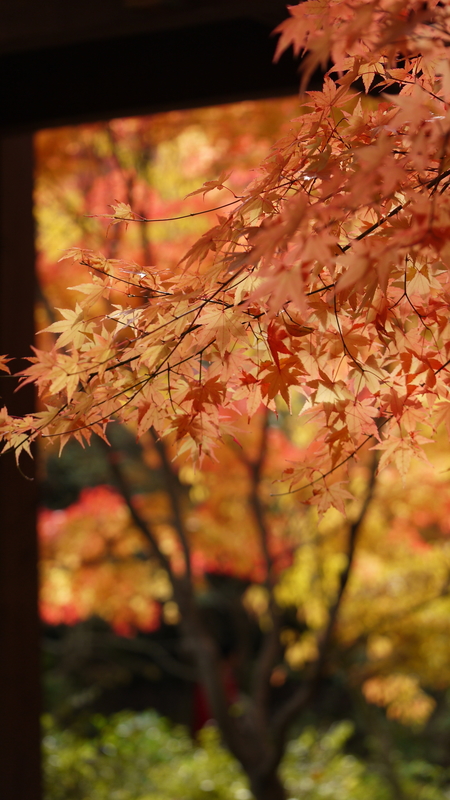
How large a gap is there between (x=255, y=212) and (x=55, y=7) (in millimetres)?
1318

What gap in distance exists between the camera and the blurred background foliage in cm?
457

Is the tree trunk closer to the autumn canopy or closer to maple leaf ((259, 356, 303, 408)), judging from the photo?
the autumn canopy

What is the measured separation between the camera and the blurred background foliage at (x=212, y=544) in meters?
4.57

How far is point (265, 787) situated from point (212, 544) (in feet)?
5.03

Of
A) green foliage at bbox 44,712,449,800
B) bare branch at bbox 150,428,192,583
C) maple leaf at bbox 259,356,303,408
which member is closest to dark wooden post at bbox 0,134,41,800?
bare branch at bbox 150,428,192,583

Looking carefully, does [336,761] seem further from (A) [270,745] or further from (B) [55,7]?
(B) [55,7]

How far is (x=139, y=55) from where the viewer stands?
2535 mm

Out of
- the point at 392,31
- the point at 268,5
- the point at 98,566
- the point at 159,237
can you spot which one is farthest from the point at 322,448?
the point at 98,566

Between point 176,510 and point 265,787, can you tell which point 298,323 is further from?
point 265,787

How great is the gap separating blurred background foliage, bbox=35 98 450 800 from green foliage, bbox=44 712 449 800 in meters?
0.02

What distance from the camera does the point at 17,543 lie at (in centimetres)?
295

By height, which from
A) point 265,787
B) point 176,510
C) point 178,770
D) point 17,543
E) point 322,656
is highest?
point 176,510

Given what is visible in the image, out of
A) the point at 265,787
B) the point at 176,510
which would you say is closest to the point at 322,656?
the point at 265,787

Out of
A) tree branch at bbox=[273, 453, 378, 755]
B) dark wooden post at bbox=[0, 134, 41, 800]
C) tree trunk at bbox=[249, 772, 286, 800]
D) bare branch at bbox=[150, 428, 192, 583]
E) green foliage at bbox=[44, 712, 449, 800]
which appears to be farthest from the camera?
green foliage at bbox=[44, 712, 449, 800]
